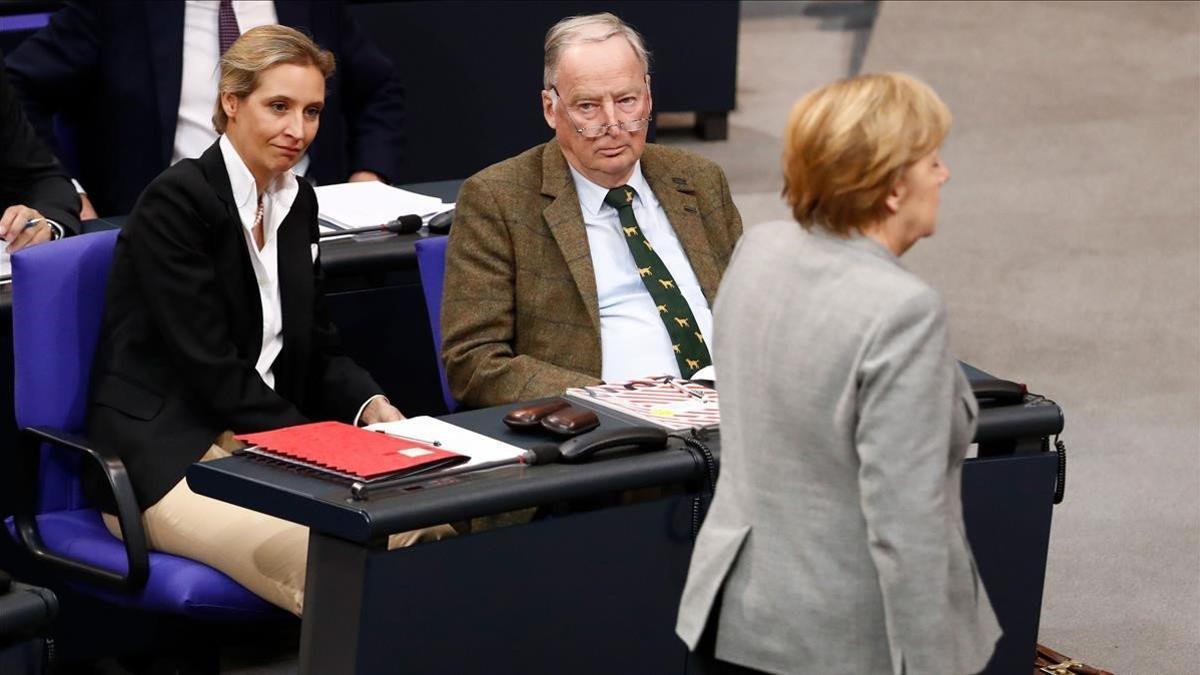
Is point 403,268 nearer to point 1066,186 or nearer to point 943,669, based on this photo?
point 943,669

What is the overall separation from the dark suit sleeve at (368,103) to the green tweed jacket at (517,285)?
4.80ft

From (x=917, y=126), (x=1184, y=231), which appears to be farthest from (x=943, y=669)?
(x=1184, y=231)

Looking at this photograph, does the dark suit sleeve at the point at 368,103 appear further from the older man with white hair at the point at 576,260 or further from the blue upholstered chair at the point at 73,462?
the blue upholstered chair at the point at 73,462

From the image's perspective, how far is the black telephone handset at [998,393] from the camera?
2.90 m

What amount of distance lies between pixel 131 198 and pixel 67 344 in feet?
5.49

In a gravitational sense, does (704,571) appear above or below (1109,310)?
above

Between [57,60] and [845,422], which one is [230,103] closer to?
[57,60]

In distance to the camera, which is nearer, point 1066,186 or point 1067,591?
point 1067,591

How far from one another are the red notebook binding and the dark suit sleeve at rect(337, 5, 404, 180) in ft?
6.91

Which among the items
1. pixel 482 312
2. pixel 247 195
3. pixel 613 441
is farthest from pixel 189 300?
pixel 613 441

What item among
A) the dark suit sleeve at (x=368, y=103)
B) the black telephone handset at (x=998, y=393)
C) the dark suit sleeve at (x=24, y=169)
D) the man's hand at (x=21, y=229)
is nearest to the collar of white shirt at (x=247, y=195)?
the man's hand at (x=21, y=229)

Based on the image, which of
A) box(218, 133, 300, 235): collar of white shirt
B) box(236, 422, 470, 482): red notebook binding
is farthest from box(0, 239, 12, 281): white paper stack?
box(236, 422, 470, 482): red notebook binding

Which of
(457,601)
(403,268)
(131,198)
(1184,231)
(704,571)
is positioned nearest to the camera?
(704,571)

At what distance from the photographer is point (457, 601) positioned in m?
2.61
